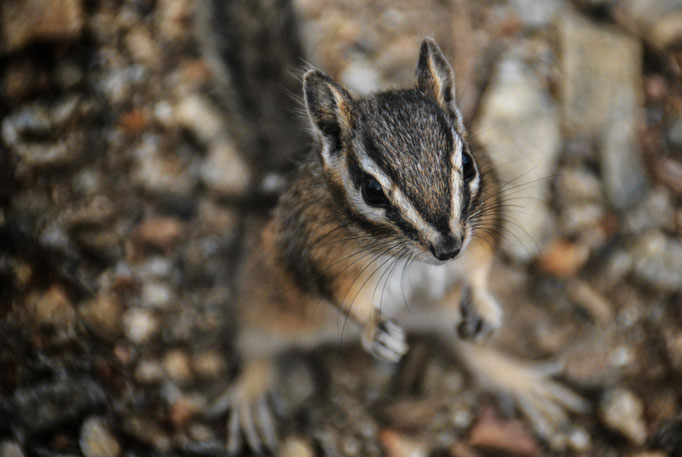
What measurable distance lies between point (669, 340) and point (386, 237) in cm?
141

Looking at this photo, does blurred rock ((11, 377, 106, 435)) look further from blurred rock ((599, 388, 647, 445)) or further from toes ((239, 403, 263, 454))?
blurred rock ((599, 388, 647, 445))

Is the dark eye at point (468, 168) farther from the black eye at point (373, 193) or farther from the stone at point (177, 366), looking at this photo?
the stone at point (177, 366)

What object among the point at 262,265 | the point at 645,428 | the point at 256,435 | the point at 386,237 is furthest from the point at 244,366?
the point at 645,428

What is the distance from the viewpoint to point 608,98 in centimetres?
296

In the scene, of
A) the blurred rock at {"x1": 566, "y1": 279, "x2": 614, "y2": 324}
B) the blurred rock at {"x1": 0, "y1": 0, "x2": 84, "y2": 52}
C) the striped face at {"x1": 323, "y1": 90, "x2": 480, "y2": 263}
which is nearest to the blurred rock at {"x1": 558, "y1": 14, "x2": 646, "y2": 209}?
the blurred rock at {"x1": 566, "y1": 279, "x2": 614, "y2": 324}

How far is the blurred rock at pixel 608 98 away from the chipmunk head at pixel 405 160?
3.78 feet

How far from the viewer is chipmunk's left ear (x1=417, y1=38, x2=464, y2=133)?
2.03m

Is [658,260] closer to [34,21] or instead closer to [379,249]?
[379,249]

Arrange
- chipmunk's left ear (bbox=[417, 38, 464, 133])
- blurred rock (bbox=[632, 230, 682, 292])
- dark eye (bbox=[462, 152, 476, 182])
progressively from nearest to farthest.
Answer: dark eye (bbox=[462, 152, 476, 182])
chipmunk's left ear (bbox=[417, 38, 464, 133])
blurred rock (bbox=[632, 230, 682, 292])

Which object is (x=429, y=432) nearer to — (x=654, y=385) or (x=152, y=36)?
(x=654, y=385)

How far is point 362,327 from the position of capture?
228cm

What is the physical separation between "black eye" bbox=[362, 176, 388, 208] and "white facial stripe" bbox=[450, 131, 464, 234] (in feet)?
0.64

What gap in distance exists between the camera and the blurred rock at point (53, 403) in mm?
2436

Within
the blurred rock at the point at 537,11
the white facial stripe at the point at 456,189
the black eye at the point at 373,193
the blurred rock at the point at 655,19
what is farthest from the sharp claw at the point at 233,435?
the blurred rock at the point at 655,19
